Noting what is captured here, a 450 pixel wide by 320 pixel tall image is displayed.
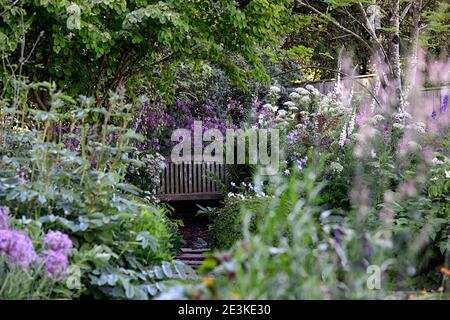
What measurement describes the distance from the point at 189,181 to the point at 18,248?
19.4 feet

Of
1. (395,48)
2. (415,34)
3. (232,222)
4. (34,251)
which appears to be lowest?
(232,222)

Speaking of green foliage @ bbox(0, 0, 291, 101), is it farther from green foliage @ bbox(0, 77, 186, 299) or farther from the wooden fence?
green foliage @ bbox(0, 77, 186, 299)

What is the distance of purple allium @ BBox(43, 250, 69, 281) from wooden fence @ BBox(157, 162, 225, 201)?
5.65 m

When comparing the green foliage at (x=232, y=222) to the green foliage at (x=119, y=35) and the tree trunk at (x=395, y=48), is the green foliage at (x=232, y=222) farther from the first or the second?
the tree trunk at (x=395, y=48)

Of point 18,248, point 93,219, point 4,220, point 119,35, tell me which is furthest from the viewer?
point 119,35

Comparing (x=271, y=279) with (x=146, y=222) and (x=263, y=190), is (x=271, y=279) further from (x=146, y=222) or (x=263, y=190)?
(x=263, y=190)

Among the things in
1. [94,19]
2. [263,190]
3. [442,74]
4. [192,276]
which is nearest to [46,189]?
[192,276]

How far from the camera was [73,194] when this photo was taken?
312 cm

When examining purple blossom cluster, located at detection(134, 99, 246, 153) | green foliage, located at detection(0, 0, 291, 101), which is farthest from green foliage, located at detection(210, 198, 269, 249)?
purple blossom cluster, located at detection(134, 99, 246, 153)

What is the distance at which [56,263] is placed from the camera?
8.73ft

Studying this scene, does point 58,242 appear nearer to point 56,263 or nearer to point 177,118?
point 56,263

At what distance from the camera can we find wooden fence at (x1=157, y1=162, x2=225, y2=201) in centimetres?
837

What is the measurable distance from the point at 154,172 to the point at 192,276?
351 cm

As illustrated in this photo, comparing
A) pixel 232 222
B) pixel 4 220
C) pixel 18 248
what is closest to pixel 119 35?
pixel 232 222
